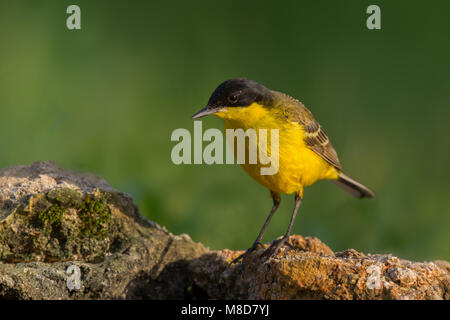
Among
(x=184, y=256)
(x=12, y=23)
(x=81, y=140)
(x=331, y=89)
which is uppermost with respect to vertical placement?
(x=12, y=23)

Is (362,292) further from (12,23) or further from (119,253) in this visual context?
(12,23)

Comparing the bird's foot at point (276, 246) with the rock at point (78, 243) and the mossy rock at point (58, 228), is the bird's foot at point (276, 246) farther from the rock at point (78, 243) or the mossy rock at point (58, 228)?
the mossy rock at point (58, 228)

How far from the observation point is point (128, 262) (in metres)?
4.18

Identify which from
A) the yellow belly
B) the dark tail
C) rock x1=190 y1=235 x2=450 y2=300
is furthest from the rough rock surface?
the dark tail

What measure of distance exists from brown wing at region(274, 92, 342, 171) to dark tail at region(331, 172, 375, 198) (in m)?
0.63

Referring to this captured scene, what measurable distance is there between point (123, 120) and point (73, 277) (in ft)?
12.3

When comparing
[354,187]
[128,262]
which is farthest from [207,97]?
[128,262]

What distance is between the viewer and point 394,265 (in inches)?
145

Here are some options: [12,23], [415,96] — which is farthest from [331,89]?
[12,23]

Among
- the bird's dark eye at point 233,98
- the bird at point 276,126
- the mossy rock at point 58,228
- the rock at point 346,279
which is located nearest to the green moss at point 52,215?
the mossy rock at point 58,228

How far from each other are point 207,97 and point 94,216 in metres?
3.55

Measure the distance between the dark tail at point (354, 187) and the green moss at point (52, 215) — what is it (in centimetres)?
298

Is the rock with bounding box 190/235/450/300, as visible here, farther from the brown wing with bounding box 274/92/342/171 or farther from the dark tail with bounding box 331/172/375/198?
the dark tail with bounding box 331/172/375/198

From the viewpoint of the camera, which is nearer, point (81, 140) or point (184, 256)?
point (184, 256)
